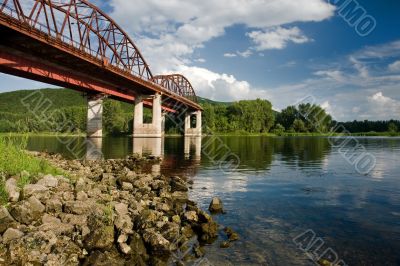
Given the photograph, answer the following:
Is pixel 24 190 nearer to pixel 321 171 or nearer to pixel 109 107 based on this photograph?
pixel 321 171

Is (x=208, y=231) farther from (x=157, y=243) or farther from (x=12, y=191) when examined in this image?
(x=12, y=191)

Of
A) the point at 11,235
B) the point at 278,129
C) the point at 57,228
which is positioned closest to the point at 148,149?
the point at 57,228

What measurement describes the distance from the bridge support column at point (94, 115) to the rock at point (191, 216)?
67.7 meters

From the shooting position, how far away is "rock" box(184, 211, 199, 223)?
1237cm

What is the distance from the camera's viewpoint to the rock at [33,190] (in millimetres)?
11031

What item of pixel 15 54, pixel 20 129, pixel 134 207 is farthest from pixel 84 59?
pixel 134 207

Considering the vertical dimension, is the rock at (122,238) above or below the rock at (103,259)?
above

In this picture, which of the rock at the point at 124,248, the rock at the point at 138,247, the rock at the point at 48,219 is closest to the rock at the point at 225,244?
the rock at the point at 138,247

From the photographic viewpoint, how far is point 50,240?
29.1 feet

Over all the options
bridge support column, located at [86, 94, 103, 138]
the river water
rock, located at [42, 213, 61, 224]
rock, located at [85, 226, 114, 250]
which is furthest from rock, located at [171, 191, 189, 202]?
bridge support column, located at [86, 94, 103, 138]

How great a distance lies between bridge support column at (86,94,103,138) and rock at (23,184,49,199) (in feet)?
219

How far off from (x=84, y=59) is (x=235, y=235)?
4702cm

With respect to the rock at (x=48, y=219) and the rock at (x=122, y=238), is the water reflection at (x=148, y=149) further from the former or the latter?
the rock at (x=122, y=238)

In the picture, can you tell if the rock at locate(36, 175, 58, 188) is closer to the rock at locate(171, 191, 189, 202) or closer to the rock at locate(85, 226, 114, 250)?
the rock at locate(85, 226, 114, 250)
